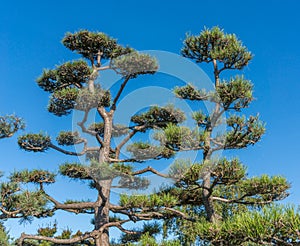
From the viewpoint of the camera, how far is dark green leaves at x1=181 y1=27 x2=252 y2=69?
4938mm

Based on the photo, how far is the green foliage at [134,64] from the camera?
5.81m

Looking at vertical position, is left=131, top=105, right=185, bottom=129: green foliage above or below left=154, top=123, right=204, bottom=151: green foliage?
above

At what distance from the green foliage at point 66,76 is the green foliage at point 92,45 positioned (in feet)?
1.36

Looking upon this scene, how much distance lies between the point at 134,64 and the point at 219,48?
4.83ft

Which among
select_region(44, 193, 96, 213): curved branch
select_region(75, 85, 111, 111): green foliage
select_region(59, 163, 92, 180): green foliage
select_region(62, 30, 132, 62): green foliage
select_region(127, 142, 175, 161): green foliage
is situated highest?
select_region(62, 30, 132, 62): green foliage

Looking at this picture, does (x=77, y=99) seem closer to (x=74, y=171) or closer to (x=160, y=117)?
(x=74, y=171)

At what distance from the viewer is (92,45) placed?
609cm

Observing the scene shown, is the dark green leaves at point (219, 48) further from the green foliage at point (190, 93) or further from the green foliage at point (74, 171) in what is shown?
the green foliage at point (74, 171)

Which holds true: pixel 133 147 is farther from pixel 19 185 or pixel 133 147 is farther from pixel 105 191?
pixel 19 185

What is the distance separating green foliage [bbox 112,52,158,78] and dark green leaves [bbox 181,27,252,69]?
91 centimetres

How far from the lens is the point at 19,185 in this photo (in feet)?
15.4

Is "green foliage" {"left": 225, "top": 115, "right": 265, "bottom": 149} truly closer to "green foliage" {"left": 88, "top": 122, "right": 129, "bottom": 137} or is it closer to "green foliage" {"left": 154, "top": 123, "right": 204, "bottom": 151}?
"green foliage" {"left": 154, "top": 123, "right": 204, "bottom": 151}

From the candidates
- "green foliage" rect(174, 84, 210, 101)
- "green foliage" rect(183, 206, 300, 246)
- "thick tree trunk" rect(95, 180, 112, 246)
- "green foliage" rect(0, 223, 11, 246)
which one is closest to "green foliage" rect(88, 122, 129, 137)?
"thick tree trunk" rect(95, 180, 112, 246)

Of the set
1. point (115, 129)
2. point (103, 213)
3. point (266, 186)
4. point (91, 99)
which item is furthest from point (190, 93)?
point (103, 213)
